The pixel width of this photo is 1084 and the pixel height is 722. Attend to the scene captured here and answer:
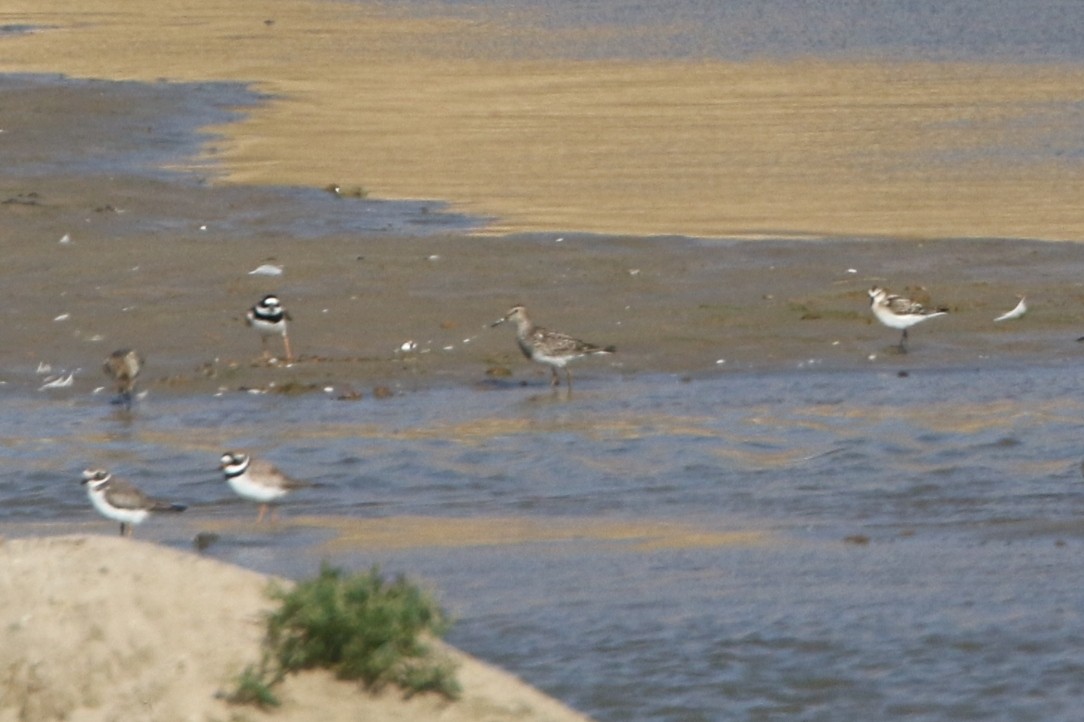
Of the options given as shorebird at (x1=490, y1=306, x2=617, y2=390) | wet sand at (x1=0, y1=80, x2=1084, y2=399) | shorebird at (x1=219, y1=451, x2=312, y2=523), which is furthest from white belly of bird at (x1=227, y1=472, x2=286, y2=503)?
shorebird at (x1=490, y1=306, x2=617, y2=390)

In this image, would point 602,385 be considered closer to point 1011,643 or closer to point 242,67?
point 1011,643

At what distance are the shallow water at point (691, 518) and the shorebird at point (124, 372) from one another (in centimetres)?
16

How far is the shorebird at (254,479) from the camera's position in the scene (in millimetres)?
10227

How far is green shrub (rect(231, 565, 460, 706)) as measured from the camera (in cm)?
619

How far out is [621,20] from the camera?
A: 1752 inches

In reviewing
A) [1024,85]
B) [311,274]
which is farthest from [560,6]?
[311,274]

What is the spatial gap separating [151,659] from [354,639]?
574mm

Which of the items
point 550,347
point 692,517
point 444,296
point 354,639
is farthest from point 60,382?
point 354,639

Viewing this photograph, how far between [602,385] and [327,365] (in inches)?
70.1

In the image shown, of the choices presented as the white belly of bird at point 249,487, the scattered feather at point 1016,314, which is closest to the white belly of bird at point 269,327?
the white belly of bird at point 249,487

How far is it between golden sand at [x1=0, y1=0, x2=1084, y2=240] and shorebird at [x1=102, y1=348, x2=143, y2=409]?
609cm

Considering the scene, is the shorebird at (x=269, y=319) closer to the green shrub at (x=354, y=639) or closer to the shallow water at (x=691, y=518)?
the shallow water at (x=691, y=518)

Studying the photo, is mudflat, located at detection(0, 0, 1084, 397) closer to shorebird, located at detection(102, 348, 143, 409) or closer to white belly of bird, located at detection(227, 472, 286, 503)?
shorebird, located at detection(102, 348, 143, 409)

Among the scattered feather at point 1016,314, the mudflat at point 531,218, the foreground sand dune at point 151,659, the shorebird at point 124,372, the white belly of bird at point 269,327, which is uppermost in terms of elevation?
the mudflat at point 531,218
